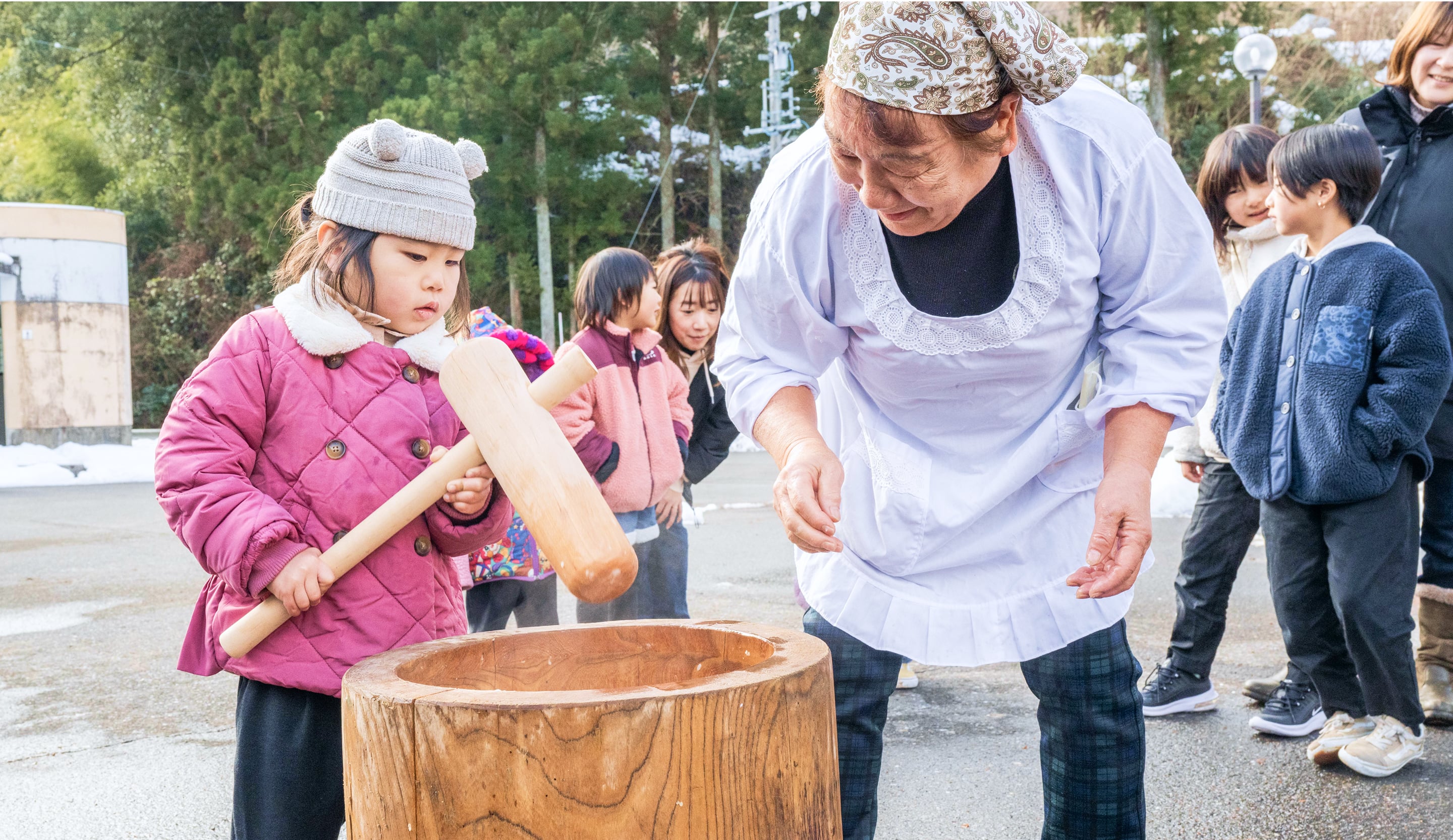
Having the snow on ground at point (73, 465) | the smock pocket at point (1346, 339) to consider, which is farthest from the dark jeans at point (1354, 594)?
the snow on ground at point (73, 465)

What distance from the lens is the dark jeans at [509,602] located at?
→ 3.59 metres

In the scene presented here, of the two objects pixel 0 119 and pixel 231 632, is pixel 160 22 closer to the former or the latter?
pixel 0 119

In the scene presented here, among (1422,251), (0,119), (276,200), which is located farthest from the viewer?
(0,119)

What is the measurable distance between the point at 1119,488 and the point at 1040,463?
0.24 meters

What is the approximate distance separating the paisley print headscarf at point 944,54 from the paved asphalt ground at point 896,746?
187 cm

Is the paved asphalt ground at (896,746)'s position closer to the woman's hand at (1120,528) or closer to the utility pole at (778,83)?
the woman's hand at (1120,528)

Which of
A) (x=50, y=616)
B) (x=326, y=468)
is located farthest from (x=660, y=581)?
(x=50, y=616)

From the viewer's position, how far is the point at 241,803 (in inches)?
76.7

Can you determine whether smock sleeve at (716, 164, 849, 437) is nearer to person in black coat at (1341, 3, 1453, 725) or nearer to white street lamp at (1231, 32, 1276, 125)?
person in black coat at (1341, 3, 1453, 725)

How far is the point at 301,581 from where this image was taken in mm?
1825

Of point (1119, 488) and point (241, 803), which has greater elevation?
point (1119, 488)

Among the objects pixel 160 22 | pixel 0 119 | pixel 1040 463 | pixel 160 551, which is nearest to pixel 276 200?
pixel 160 22

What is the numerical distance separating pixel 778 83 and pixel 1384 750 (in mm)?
18559

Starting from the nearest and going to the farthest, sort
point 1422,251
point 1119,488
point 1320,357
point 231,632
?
point 1119,488 → point 231,632 → point 1320,357 → point 1422,251
